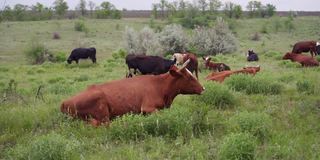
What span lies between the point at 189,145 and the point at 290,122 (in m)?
2.21

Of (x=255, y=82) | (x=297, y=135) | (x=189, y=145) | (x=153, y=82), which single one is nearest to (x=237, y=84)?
(x=255, y=82)

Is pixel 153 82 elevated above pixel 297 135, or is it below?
Answer: above

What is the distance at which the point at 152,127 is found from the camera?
6273 millimetres

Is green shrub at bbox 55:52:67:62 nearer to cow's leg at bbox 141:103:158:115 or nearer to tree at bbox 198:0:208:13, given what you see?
cow's leg at bbox 141:103:158:115

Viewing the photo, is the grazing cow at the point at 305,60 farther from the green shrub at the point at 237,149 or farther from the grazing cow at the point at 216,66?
the green shrub at the point at 237,149

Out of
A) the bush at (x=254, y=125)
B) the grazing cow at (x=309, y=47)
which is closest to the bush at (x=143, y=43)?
the grazing cow at (x=309, y=47)

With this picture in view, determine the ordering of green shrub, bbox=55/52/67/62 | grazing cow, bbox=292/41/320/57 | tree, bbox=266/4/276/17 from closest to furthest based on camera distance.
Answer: grazing cow, bbox=292/41/320/57 → green shrub, bbox=55/52/67/62 → tree, bbox=266/4/276/17

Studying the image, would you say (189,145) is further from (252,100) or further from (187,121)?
(252,100)

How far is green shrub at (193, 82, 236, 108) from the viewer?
825cm

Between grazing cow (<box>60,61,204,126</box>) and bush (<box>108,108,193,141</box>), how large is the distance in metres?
0.66

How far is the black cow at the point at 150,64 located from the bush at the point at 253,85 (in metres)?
4.66

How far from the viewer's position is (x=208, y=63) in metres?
19.0

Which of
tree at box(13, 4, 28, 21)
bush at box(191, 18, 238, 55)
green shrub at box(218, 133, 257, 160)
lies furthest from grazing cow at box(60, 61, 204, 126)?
tree at box(13, 4, 28, 21)

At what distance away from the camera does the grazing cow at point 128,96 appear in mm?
6961
